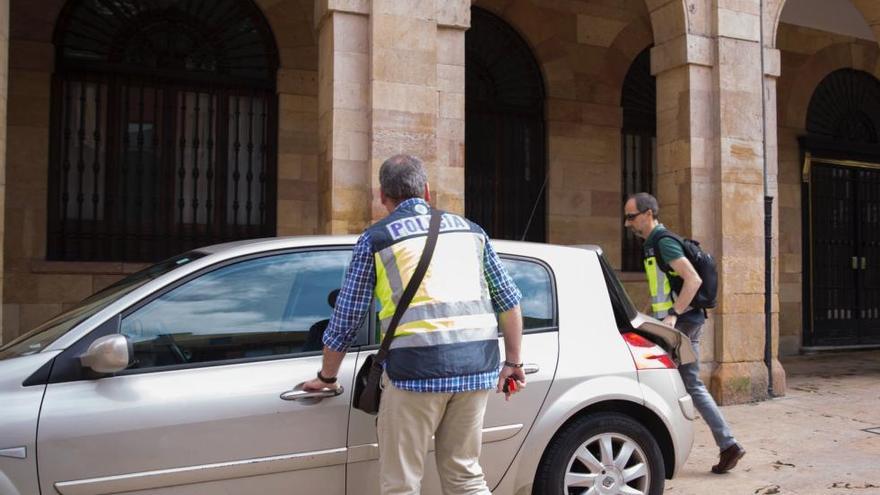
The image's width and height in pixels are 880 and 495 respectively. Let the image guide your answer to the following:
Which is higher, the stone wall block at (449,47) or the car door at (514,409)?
the stone wall block at (449,47)

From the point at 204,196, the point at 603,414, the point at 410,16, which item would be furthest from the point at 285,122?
the point at 603,414

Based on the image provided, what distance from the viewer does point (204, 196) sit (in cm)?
918

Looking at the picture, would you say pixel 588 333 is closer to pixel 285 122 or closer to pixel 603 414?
pixel 603 414

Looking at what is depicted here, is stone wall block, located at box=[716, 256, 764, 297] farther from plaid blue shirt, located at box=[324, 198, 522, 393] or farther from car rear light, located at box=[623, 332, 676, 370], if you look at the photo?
plaid blue shirt, located at box=[324, 198, 522, 393]

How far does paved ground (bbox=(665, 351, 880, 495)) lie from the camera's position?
516 cm

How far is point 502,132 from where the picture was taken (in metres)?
10.7

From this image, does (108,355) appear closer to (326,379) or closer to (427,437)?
(326,379)

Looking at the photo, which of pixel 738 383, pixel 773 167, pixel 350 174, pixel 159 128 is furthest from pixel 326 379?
pixel 773 167

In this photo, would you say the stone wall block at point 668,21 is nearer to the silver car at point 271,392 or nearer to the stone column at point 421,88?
the stone column at point 421,88

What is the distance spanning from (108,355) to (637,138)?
9710mm

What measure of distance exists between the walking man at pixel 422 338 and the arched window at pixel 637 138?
857cm

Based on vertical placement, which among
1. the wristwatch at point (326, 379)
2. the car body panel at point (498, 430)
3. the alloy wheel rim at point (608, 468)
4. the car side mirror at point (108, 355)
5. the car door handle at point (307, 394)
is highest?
the car side mirror at point (108, 355)

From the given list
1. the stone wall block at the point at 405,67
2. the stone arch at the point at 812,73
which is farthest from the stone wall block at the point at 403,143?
the stone arch at the point at 812,73

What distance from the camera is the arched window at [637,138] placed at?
11391mm
